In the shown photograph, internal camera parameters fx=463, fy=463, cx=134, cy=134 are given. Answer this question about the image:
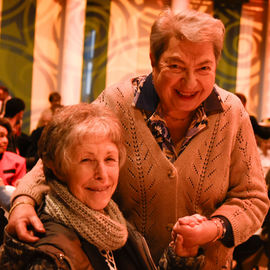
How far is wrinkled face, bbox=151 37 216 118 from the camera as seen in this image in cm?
160

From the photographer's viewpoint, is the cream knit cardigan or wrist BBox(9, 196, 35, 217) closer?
wrist BBox(9, 196, 35, 217)

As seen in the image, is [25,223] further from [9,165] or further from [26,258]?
[9,165]

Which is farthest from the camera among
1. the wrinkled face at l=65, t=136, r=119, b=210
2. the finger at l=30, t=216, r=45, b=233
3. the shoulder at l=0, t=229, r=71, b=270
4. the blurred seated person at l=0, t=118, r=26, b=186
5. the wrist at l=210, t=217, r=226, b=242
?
the blurred seated person at l=0, t=118, r=26, b=186

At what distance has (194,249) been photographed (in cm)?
162

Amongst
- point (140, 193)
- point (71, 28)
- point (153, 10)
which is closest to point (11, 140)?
point (140, 193)

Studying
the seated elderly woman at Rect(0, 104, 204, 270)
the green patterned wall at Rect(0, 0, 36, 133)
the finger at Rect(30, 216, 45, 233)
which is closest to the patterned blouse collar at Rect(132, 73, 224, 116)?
the seated elderly woman at Rect(0, 104, 204, 270)

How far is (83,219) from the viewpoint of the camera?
137 centimetres

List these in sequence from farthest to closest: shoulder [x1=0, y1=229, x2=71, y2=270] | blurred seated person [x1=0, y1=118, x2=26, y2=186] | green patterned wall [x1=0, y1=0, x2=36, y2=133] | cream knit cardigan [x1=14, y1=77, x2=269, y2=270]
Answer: green patterned wall [x1=0, y1=0, x2=36, y2=133] < blurred seated person [x1=0, y1=118, x2=26, y2=186] < cream knit cardigan [x1=14, y1=77, x2=269, y2=270] < shoulder [x1=0, y1=229, x2=71, y2=270]

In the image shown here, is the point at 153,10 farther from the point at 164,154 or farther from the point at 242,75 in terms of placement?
the point at 164,154

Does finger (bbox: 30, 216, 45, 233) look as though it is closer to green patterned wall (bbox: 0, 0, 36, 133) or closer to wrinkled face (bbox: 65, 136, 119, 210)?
wrinkled face (bbox: 65, 136, 119, 210)

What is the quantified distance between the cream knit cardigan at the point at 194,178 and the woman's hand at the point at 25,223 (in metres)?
0.45

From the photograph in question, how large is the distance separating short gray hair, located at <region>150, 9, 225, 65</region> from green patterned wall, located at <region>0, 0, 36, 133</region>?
770 cm

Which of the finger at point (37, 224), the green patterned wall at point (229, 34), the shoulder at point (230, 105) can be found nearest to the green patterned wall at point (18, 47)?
the green patterned wall at point (229, 34)

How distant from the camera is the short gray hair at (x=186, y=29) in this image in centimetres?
158
